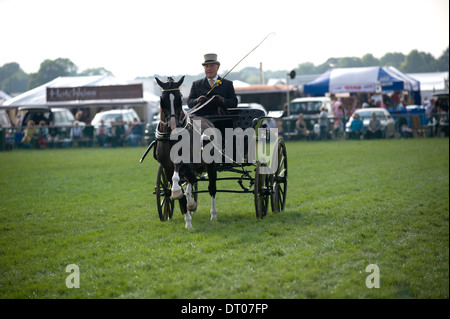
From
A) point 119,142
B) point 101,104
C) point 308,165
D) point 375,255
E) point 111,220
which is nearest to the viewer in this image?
point 375,255

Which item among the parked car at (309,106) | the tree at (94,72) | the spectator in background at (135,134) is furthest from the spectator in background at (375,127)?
the tree at (94,72)

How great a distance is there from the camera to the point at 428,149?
64.1 feet

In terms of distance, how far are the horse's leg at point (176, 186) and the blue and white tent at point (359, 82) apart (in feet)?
86.5

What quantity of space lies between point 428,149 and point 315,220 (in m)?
12.9

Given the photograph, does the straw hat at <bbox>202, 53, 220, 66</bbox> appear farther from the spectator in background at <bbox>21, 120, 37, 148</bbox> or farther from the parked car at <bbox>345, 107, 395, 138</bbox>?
the spectator in background at <bbox>21, 120, 37, 148</bbox>

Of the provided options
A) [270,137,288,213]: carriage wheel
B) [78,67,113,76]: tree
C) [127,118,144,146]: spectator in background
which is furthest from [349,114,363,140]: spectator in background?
[270,137,288,213]: carriage wheel

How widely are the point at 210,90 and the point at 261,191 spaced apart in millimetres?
1715

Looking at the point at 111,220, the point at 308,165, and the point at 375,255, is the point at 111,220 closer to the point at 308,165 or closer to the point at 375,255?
the point at 375,255

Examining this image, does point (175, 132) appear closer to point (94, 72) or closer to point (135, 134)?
point (135, 134)

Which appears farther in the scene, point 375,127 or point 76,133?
point 76,133

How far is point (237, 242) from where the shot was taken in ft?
22.2

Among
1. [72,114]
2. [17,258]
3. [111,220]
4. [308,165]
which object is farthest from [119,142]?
[17,258]

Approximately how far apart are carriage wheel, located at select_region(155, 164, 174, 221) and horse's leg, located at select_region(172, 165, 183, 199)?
0.57 m

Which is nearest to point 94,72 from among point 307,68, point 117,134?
point 117,134
